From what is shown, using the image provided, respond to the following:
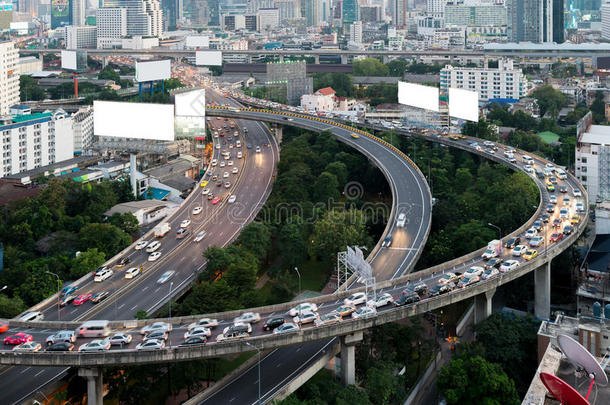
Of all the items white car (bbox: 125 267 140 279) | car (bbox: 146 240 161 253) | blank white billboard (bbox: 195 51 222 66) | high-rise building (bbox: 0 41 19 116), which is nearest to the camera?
white car (bbox: 125 267 140 279)

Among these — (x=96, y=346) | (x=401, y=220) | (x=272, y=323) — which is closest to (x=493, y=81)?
(x=401, y=220)

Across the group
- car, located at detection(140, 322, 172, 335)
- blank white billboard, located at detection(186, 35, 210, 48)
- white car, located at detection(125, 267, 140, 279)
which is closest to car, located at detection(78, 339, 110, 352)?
car, located at detection(140, 322, 172, 335)

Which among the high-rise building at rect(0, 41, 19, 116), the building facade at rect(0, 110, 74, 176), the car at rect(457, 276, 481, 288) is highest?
the high-rise building at rect(0, 41, 19, 116)

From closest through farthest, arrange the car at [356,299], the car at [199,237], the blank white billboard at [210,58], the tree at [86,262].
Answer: the car at [356,299]
the tree at [86,262]
the car at [199,237]
the blank white billboard at [210,58]

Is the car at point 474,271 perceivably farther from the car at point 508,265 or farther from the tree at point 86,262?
the tree at point 86,262

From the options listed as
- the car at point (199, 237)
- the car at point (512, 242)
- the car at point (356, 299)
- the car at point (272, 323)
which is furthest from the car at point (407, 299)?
the car at point (199, 237)

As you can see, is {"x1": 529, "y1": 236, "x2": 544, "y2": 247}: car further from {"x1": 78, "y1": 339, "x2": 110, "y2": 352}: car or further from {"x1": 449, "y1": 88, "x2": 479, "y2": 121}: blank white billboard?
{"x1": 449, "y1": 88, "x2": 479, "y2": 121}: blank white billboard

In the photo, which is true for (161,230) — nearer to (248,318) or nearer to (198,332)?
(248,318)

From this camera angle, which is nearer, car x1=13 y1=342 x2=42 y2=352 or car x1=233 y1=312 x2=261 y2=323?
car x1=13 y1=342 x2=42 y2=352
